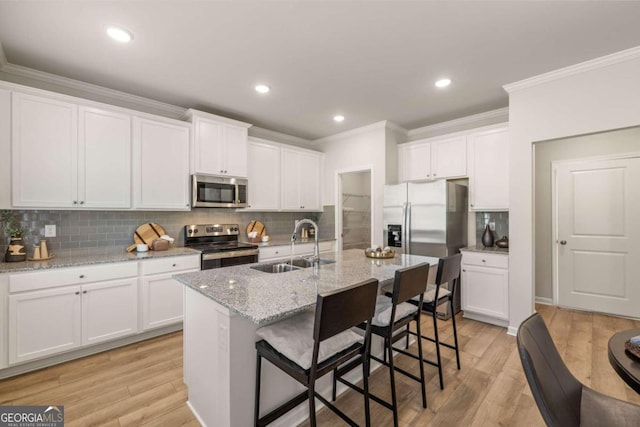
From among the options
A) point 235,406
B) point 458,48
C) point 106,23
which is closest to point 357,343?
point 235,406

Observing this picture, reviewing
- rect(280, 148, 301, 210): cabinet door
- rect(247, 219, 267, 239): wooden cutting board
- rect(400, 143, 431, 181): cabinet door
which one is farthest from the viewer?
rect(280, 148, 301, 210): cabinet door

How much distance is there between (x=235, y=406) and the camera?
4.82 ft

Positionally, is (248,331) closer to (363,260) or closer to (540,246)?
(363,260)

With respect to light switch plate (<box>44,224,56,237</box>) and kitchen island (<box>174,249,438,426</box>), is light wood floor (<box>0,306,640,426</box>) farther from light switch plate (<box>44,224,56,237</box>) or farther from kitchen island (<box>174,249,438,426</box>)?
light switch plate (<box>44,224,56,237</box>)

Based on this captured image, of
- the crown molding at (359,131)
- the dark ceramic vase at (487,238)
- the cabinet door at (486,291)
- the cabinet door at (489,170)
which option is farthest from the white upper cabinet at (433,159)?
the cabinet door at (486,291)

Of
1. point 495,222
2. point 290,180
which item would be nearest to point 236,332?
point 290,180

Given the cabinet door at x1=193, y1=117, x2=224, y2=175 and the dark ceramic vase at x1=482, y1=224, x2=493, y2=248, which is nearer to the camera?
the cabinet door at x1=193, y1=117, x2=224, y2=175

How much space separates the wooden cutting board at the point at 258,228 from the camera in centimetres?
440

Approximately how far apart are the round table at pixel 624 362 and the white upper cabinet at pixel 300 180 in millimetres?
3873

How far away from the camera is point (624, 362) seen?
1.04 m

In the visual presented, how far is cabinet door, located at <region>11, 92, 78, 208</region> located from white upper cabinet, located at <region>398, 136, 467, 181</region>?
13.3 ft

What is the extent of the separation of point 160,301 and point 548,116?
14.4 ft

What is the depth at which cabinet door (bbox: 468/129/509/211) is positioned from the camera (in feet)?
11.2
